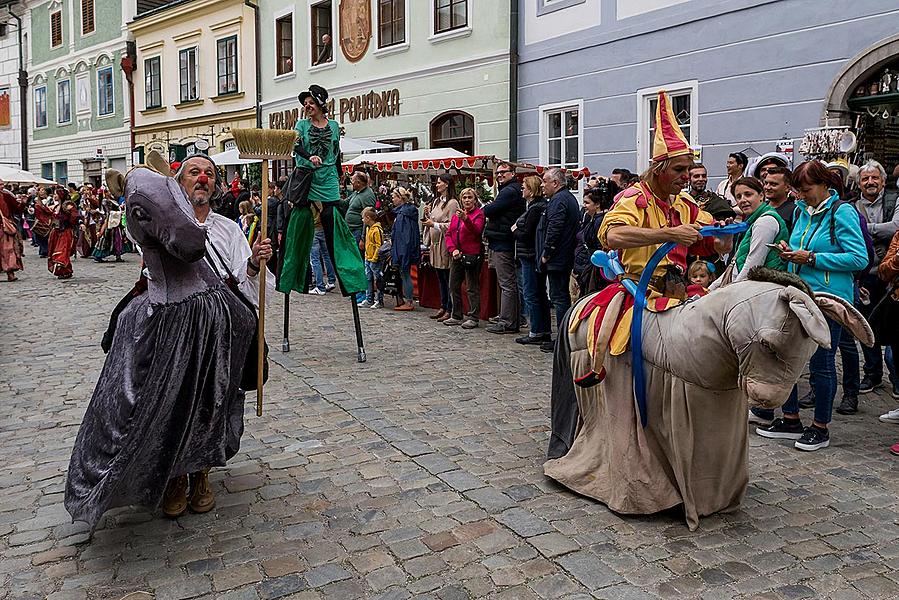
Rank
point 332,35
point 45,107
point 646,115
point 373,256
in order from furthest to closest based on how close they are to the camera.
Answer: point 45,107
point 332,35
point 646,115
point 373,256

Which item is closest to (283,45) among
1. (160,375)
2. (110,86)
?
(110,86)

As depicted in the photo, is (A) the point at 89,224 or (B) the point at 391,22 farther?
(A) the point at 89,224

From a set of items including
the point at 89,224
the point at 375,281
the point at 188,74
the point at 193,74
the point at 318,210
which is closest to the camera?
the point at 318,210

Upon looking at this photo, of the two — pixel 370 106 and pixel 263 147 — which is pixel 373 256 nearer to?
pixel 263 147

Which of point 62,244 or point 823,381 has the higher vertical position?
point 62,244

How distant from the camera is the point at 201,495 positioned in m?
4.22

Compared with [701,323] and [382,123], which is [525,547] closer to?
[701,323]

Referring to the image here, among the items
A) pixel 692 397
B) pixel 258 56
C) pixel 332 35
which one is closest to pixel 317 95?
pixel 692 397

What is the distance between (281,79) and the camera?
21.2 metres

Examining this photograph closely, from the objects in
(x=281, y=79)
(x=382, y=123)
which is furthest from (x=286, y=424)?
(x=281, y=79)

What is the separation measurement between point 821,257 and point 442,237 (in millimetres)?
5710

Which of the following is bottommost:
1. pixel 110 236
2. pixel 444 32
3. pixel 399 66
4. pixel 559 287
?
pixel 559 287

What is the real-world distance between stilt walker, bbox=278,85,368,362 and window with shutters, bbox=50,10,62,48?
93.4 feet

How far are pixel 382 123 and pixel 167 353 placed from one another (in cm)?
1509
